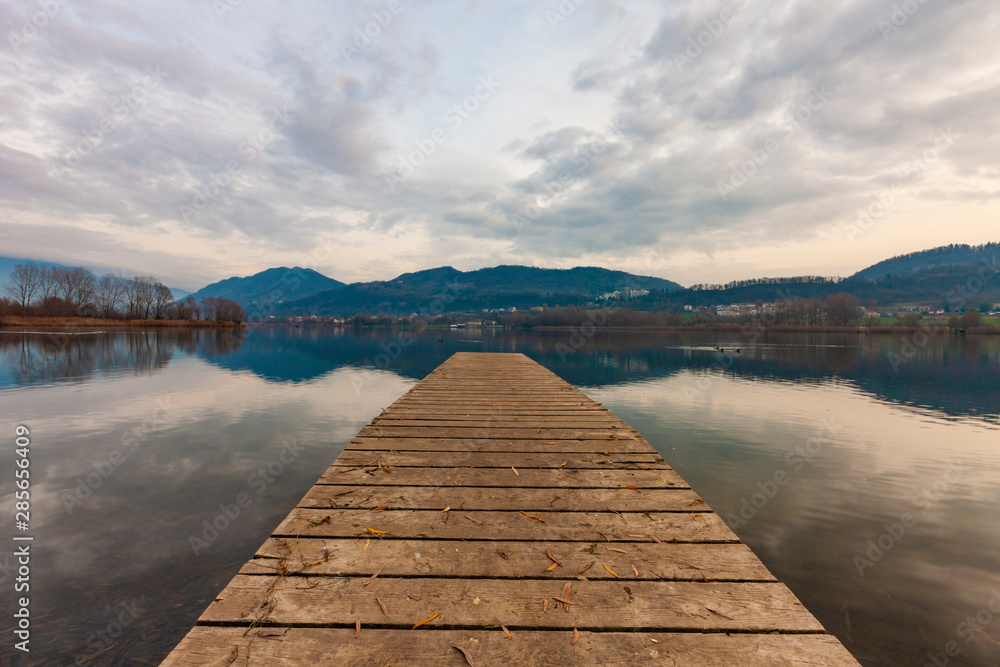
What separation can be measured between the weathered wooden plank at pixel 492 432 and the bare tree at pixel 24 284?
99.1 meters

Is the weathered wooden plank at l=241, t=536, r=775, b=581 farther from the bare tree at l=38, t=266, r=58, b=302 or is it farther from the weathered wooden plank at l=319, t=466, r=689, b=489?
the bare tree at l=38, t=266, r=58, b=302

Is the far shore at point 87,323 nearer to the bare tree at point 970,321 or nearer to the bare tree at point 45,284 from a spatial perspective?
the bare tree at point 45,284

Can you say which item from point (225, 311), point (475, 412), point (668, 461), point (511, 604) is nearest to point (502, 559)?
point (511, 604)

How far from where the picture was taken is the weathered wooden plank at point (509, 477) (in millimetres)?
3871

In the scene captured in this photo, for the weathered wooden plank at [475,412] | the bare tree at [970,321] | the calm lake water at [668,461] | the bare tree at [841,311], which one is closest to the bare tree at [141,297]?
the calm lake water at [668,461]

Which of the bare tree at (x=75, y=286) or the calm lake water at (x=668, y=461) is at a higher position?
the bare tree at (x=75, y=286)

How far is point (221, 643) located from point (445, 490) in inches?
80.3

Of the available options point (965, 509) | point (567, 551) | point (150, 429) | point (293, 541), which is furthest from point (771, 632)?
point (150, 429)

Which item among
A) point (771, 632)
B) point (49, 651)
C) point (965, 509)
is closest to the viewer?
point (771, 632)

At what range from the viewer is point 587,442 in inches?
213

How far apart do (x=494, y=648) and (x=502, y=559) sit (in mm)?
751

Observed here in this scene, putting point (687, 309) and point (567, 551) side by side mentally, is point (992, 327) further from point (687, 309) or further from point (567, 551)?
point (567, 551)

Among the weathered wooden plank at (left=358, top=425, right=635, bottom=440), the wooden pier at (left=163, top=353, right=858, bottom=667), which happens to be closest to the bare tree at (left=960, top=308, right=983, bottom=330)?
the weathered wooden plank at (left=358, top=425, right=635, bottom=440)

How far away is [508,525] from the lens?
9.97 ft
